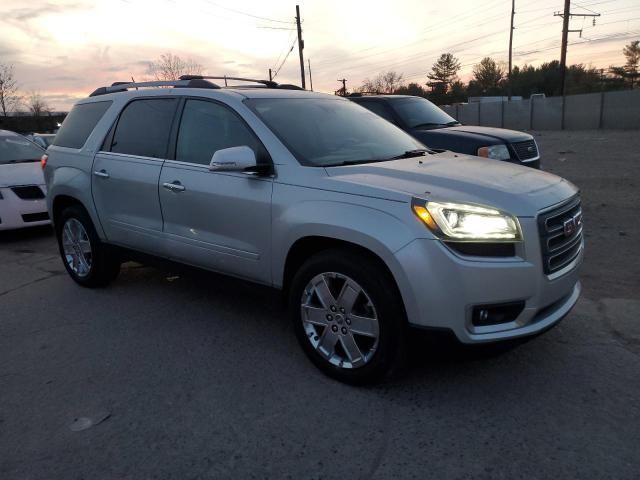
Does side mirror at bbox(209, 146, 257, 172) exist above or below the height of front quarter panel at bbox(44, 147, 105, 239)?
above

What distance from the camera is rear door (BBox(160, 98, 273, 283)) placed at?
12.0 feet

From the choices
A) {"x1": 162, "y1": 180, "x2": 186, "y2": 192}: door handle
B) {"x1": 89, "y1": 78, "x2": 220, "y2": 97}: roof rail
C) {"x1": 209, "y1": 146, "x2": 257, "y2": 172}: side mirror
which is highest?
{"x1": 89, "y1": 78, "x2": 220, "y2": 97}: roof rail

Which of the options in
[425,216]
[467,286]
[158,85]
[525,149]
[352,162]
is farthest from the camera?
[525,149]

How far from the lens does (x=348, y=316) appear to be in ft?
10.5

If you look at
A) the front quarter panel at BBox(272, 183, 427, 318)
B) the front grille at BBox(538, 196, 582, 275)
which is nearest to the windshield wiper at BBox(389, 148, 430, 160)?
the front quarter panel at BBox(272, 183, 427, 318)

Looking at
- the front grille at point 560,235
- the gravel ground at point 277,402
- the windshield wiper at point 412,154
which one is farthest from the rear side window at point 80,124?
the front grille at point 560,235

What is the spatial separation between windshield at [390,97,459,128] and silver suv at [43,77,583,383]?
388 centimetres

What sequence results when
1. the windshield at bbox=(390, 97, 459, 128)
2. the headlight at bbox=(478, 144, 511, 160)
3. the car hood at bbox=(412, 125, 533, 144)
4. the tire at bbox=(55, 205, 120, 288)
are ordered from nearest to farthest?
the tire at bbox=(55, 205, 120, 288) < the headlight at bbox=(478, 144, 511, 160) < the car hood at bbox=(412, 125, 533, 144) < the windshield at bbox=(390, 97, 459, 128)

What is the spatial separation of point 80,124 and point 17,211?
10.5 feet

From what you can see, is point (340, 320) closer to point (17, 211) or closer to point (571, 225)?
point (571, 225)

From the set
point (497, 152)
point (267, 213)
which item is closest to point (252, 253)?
point (267, 213)

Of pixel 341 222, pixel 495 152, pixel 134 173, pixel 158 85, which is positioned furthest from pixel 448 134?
pixel 341 222

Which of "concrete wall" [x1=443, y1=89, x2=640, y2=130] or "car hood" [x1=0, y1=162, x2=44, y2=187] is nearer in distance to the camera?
"car hood" [x1=0, y1=162, x2=44, y2=187]

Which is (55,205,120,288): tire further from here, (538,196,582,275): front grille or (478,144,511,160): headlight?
(478,144,511,160): headlight
